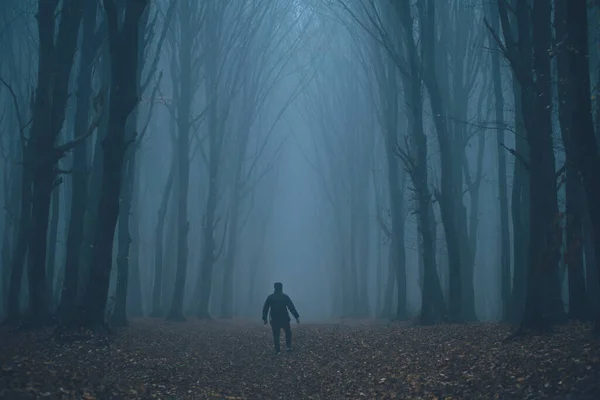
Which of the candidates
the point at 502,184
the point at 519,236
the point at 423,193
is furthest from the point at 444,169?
the point at 519,236

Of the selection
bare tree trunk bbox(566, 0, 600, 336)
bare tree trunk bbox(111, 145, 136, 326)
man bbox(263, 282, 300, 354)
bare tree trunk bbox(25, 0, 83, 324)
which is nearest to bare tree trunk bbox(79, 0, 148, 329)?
bare tree trunk bbox(25, 0, 83, 324)

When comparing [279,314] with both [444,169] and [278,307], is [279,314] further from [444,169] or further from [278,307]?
[444,169]

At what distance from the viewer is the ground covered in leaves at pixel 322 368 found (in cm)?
809

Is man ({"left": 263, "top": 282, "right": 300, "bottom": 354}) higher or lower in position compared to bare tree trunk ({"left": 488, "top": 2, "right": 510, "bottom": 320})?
lower

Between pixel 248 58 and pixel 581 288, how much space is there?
22.9 m

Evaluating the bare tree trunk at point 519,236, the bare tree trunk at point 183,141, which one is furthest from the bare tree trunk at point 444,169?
the bare tree trunk at point 183,141

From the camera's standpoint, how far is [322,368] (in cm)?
1346

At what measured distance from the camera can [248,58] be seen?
105 feet

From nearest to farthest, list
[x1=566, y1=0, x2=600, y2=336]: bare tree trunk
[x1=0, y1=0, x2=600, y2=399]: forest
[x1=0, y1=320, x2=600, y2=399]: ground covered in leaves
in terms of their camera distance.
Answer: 1. [x1=0, y1=320, x2=600, y2=399]: ground covered in leaves
2. [x1=566, y1=0, x2=600, y2=336]: bare tree trunk
3. [x1=0, y1=0, x2=600, y2=399]: forest

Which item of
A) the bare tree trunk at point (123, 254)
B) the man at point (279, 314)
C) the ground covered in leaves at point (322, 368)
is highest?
the bare tree trunk at point (123, 254)

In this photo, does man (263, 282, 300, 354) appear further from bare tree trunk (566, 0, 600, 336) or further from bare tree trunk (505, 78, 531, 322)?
bare tree trunk (566, 0, 600, 336)

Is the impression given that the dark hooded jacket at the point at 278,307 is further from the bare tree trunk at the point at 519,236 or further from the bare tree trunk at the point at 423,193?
the bare tree trunk at the point at 519,236

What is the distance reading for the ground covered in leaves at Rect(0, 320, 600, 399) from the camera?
809 centimetres

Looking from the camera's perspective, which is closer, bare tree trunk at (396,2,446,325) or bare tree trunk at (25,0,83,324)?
bare tree trunk at (25,0,83,324)
